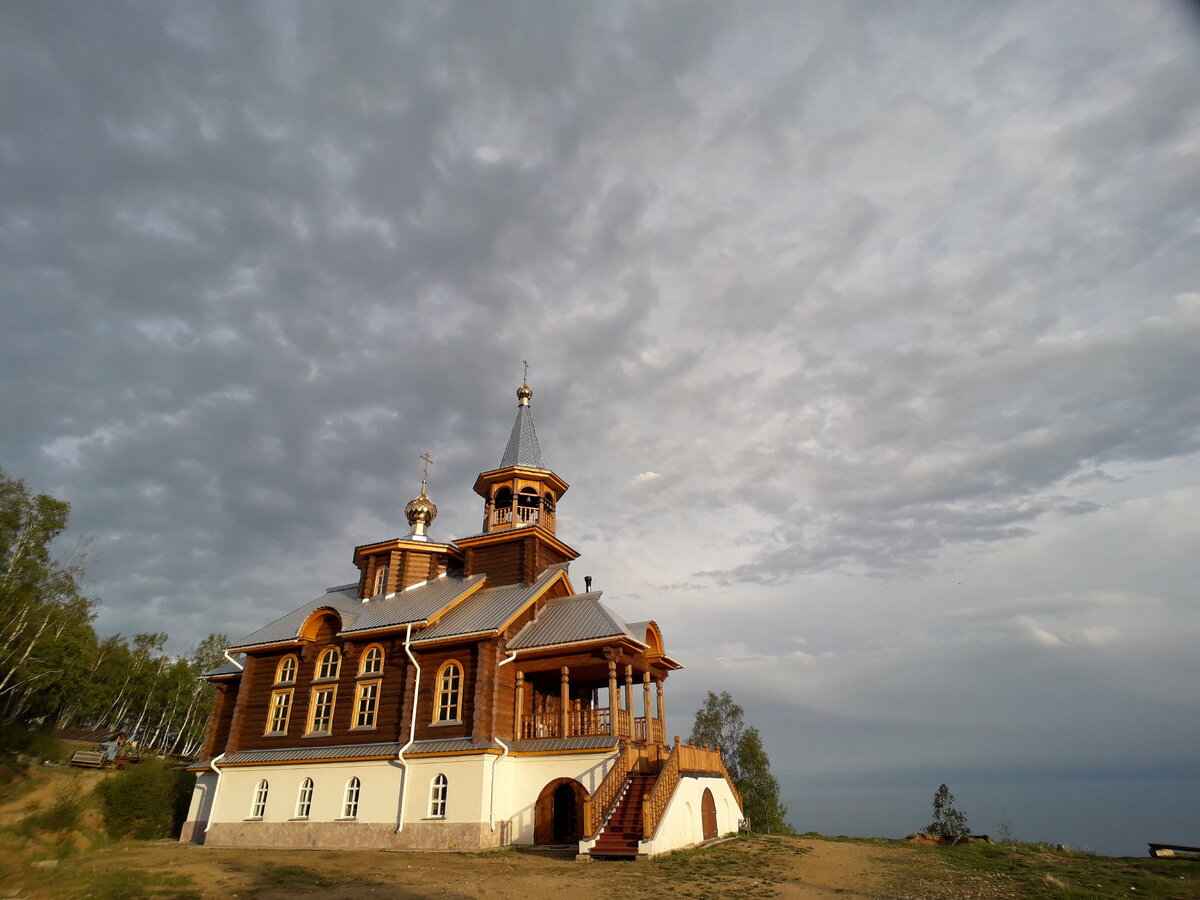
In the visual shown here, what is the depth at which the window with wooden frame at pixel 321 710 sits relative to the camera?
75.6ft

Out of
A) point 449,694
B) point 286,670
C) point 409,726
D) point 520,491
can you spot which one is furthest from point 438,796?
point 520,491

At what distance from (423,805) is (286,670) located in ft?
28.0

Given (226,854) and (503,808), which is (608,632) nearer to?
(503,808)

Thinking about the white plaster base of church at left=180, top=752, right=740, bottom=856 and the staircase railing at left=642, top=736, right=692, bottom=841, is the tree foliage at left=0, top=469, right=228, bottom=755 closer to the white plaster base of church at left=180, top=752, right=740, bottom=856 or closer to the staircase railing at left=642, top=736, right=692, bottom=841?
the white plaster base of church at left=180, top=752, right=740, bottom=856

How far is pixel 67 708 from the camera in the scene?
49031mm

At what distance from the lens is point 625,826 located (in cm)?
1648

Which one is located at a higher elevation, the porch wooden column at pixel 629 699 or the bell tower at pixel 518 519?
the bell tower at pixel 518 519

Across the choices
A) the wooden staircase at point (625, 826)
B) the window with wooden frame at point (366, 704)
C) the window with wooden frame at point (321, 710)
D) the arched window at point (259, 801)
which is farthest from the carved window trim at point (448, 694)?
the arched window at point (259, 801)

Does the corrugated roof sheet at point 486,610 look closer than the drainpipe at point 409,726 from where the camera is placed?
No

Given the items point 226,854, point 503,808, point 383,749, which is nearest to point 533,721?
point 503,808

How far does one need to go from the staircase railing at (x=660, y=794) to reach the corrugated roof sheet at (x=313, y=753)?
8.24 metres

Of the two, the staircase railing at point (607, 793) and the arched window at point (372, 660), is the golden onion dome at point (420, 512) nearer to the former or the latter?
the arched window at point (372, 660)

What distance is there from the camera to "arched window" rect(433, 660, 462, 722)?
2086cm

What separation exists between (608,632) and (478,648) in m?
4.06
